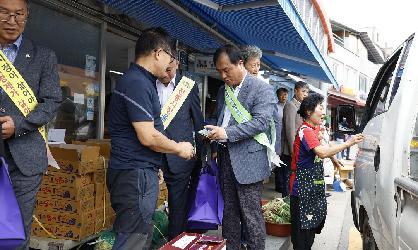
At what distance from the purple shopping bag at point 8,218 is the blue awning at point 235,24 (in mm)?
3049

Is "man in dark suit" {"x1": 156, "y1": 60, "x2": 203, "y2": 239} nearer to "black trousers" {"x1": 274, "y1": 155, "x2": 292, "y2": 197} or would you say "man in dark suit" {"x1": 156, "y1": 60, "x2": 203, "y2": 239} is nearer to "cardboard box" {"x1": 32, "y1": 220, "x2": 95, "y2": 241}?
"cardboard box" {"x1": 32, "y1": 220, "x2": 95, "y2": 241}

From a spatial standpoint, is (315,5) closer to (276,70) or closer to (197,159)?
(276,70)

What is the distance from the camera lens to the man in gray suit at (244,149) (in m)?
3.36

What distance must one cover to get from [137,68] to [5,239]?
1324mm

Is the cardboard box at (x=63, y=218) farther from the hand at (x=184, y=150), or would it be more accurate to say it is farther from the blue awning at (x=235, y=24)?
the blue awning at (x=235, y=24)

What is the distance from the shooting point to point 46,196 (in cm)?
369

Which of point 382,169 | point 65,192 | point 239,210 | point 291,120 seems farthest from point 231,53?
point 291,120

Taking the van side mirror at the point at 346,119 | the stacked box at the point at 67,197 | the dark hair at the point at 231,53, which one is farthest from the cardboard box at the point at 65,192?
the van side mirror at the point at 346,119

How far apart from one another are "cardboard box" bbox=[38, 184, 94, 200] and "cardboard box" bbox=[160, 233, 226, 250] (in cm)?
121

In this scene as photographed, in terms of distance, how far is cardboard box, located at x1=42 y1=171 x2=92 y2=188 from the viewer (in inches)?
141

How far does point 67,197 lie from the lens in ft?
Result: 11.9

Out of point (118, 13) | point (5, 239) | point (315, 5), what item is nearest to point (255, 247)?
point (5, 239)

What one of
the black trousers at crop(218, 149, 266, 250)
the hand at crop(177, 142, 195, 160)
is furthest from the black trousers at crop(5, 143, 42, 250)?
the black trousers at crop(218, 149, 266, 250)

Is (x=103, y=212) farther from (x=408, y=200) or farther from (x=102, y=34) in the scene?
(x=408, y=200)
